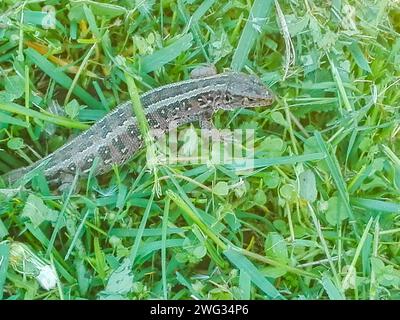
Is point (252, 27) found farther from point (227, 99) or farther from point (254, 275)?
point (254, 275)

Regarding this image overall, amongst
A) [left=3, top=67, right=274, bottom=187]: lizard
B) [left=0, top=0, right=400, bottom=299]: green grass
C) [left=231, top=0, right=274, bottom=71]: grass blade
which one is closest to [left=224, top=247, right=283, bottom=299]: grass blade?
[left=0, top=0, right=400, bottom=299]: green grass

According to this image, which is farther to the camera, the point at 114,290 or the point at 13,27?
the point at 13,27

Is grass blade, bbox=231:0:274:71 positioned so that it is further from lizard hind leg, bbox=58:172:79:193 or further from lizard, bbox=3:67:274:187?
lizard hind leg, bbox=58:172:79:193

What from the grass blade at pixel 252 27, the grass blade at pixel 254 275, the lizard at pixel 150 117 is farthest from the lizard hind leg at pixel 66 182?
the grass blade at pixel 252 27

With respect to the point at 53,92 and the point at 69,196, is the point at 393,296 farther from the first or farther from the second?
the point at 53,92
